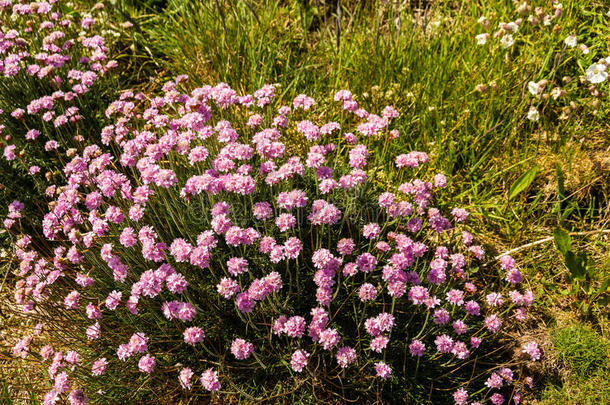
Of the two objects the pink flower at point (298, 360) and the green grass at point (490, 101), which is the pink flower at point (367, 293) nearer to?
the pink flower at point (298, 360)

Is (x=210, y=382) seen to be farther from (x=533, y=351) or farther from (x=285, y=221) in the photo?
(x=533, y=351)

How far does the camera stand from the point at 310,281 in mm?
3256

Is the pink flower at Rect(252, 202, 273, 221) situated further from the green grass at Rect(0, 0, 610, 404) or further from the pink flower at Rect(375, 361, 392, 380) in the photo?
the green grass at Rect(0, 0, 610, 404)

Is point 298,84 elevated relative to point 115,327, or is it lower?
elevated

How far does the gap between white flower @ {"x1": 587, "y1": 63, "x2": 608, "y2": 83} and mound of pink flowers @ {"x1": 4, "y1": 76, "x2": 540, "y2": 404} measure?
1431 mm

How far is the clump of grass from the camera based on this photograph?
10.0 feet

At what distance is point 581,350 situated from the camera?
308cm

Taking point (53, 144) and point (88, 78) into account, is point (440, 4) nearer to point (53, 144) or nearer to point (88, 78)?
point (88, 78)

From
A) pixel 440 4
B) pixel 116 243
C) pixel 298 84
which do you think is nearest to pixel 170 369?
pixel 116 243

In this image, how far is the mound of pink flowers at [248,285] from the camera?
2693 mm

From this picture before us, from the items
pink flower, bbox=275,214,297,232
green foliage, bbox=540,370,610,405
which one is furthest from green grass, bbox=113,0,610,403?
pink flower, bbox=275,214,297,232

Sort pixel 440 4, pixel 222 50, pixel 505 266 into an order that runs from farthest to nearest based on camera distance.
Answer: pixel 440 4 < pixel 222 50 < pixel 505 266

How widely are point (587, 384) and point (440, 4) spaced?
4.49m

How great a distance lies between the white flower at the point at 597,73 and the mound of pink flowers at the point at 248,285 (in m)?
1.43
